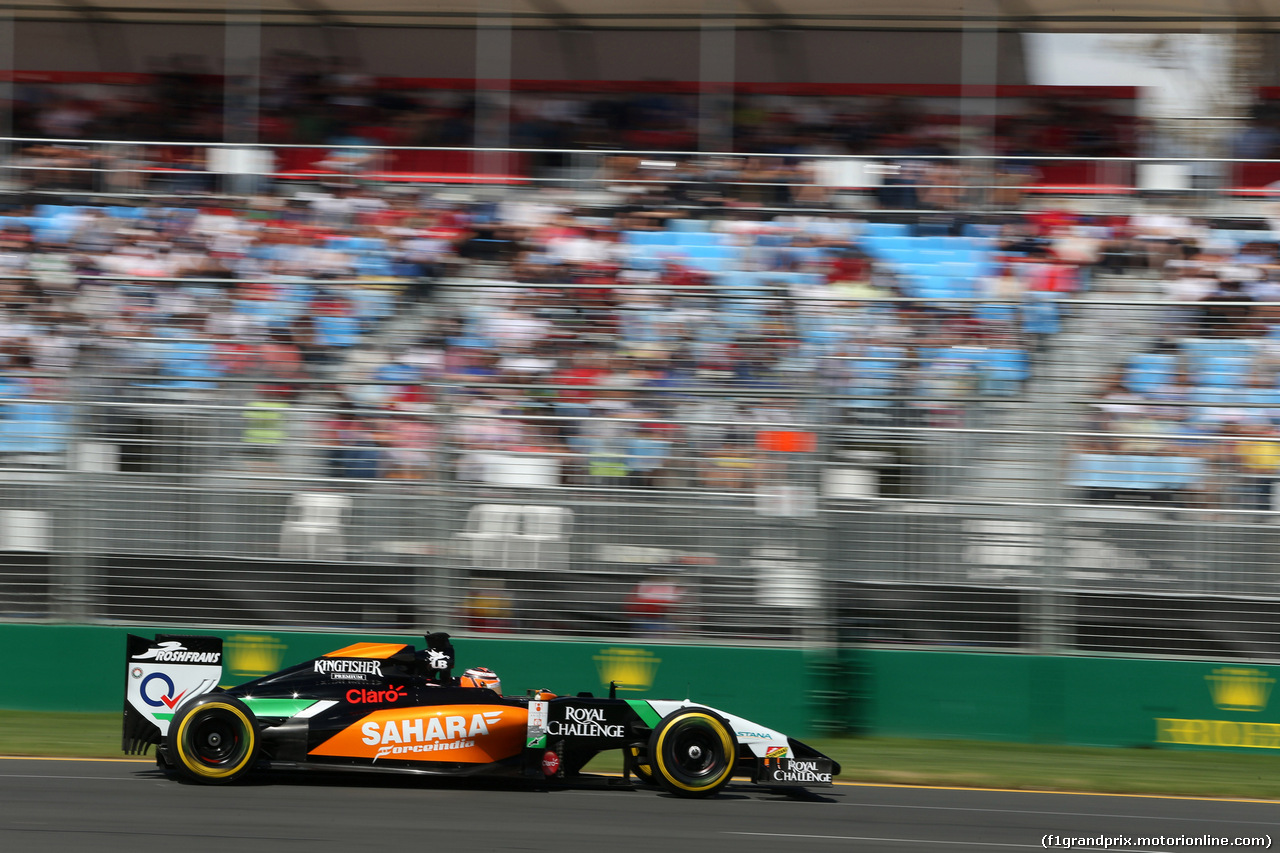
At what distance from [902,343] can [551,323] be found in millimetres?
3169

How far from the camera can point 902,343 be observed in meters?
11.9

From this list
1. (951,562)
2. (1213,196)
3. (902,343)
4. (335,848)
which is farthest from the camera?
(1213,196)

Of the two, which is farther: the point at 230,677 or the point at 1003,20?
the point at 1003,20

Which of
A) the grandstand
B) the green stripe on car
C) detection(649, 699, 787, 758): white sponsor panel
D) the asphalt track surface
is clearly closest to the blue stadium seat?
the grandstand

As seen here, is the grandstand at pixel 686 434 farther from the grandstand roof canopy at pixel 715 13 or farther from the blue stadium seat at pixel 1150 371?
the grandstand roof canopy at pixel 715 13

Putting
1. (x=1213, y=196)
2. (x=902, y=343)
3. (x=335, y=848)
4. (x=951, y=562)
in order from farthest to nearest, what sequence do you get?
(x=1213, y=196), (x=902, y=343), (x=951, y=562), (x=335, y=848)

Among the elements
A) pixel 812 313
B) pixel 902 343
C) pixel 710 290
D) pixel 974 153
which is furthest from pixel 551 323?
pixel 974 153

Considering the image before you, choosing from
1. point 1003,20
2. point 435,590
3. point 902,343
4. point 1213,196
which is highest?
point 1003,20

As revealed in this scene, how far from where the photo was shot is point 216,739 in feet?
26.2

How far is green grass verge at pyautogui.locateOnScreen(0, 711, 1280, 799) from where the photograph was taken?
9258 millimetres

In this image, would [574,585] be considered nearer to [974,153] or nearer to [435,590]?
[435,590]

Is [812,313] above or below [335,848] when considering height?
above

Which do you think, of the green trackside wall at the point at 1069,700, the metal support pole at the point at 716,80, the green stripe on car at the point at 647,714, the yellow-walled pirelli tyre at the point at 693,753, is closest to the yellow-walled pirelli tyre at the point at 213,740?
the green stripe on car at the point at 647,714

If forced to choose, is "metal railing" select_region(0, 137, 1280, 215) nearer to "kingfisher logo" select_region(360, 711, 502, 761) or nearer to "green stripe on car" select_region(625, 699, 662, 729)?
"green stripe on car" select_region(625, 699, 662, 729)
